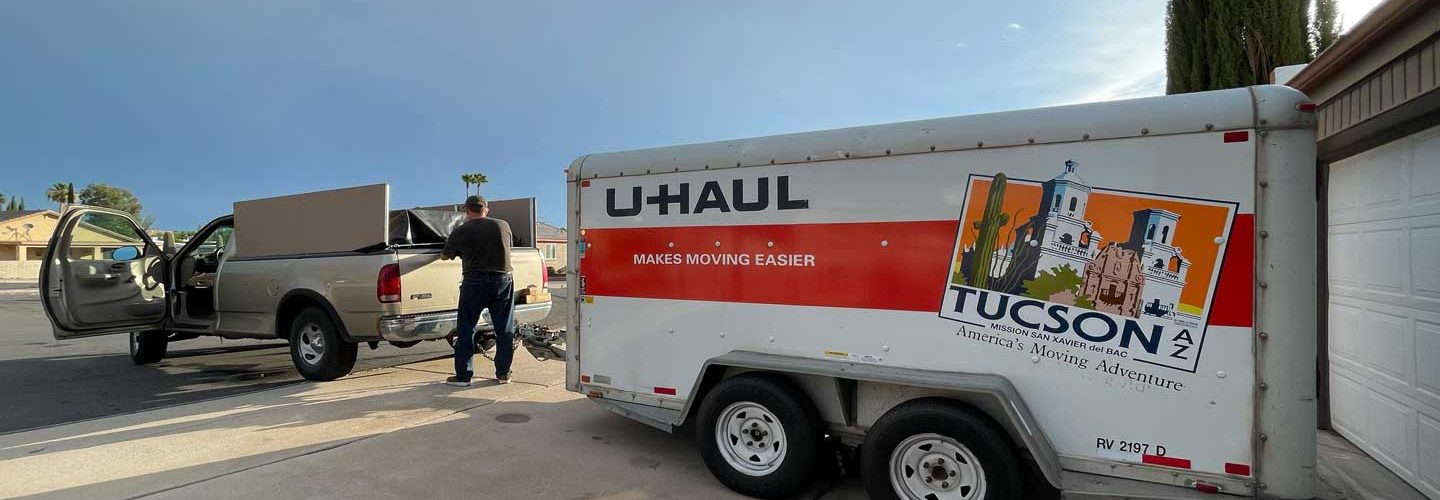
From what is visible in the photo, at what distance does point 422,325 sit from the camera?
5.93 m

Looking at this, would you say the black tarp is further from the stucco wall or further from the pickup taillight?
the stucco wall

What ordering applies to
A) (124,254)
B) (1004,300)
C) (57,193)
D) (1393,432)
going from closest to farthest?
(1004,300), (1393,432), (124,254), (57,193)

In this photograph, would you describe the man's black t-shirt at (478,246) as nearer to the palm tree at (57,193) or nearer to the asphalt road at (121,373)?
the asphalt road at (121,373)

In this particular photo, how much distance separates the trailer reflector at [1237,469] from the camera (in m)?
2.63

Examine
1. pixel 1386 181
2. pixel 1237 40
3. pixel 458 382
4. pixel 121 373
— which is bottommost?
pixel 121 373

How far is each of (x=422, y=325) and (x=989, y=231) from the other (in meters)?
5.09

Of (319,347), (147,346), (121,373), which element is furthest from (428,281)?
(147,346)

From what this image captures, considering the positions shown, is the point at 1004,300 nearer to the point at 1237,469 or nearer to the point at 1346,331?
the point at 1237,469

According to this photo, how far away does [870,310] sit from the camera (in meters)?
3.29

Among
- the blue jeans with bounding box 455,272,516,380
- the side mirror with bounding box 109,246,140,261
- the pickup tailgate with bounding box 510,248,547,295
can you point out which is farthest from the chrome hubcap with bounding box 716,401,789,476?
the side mirror with bounding box 109,246,140,261

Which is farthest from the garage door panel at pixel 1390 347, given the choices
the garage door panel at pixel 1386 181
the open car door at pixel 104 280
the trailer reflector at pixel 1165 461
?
the open car door at pixel 104 280

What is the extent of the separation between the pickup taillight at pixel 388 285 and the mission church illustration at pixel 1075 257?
4925 mm

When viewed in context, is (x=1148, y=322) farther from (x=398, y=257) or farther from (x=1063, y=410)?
(x=398, y=257)

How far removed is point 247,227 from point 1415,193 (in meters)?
9.65
